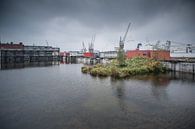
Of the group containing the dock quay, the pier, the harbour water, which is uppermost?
the dock quay

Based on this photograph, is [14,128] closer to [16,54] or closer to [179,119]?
[179,119]

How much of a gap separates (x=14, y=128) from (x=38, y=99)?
7.47 m

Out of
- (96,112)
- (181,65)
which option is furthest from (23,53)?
(96,112)

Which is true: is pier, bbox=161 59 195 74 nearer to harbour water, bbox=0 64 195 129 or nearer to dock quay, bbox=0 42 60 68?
harbour water, bbox=0 64 195 129

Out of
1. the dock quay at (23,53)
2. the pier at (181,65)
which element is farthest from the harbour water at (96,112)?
the dock quay at (23,53)

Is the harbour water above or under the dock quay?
under

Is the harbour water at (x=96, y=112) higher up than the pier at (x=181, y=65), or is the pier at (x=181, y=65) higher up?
the pier at (x=181, y=65)

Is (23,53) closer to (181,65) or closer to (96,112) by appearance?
(181,65)

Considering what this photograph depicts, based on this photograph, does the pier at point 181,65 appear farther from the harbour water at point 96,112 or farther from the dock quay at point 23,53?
the dock quay at point 23,53

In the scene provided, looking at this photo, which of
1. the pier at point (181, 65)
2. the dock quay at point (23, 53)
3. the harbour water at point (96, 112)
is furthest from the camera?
the dock quay at point (23, 53)

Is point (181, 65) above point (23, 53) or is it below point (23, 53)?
below

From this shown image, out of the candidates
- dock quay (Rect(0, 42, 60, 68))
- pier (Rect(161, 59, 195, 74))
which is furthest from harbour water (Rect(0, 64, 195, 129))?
dock quay (Rect(0, 42, 60, 68))

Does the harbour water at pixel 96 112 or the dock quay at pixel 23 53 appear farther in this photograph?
the dock quay at pixel 23 53

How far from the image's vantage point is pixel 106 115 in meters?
13.8
